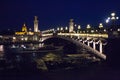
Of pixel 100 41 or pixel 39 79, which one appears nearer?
pixel 39 79

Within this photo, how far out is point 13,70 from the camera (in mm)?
25703

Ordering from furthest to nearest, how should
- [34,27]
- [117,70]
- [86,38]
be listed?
[34,27] < [86,38] < [117,70]

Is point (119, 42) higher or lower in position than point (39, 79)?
higher

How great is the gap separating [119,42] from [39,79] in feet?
29.6

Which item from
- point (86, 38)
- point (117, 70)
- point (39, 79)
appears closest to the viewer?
point (39, 79)

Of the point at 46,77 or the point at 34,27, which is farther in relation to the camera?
the point at 34,27

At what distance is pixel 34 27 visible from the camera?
3324 inches

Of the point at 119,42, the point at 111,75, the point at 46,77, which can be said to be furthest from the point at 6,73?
the point at 119,42

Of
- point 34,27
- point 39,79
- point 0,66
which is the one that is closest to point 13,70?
point 0,66

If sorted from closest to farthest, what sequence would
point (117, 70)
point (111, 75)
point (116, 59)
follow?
point (111, 75) < point (117, 70) < point (116, 59)

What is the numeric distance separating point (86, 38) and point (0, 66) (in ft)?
29.1

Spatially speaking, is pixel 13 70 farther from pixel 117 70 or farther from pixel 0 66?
pixel 117 70

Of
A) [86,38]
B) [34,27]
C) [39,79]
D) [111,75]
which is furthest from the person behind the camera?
[34,27]

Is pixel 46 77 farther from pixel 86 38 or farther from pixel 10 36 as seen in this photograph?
pixel 10 36
